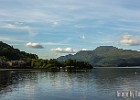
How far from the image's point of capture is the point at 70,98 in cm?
8388

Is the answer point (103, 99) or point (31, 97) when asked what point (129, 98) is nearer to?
point (103, 99)

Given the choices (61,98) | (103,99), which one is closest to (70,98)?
(61,98)

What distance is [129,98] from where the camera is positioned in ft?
262

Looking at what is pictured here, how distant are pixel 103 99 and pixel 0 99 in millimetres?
27687

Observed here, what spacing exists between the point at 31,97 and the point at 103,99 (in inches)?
810

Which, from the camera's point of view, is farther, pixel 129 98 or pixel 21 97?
pixel 21 97

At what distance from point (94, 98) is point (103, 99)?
394 cm

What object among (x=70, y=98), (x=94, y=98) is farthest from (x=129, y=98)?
(x=70, y=98)

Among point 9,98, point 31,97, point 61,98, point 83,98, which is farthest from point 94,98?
point 9,98

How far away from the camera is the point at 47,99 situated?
8156cm

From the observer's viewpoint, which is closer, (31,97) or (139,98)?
(139,98)

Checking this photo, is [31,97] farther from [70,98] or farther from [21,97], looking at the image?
[70,98]

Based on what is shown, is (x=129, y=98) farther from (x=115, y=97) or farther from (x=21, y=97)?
(x=21, y=97)

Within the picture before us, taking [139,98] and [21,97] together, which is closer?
[139,98]
